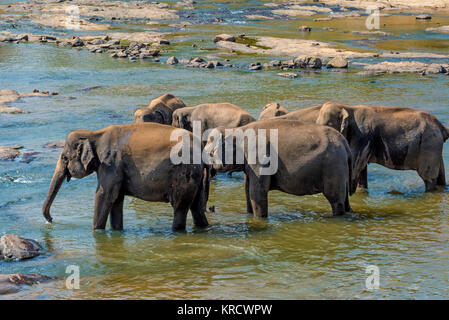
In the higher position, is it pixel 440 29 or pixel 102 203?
pixel 440 29

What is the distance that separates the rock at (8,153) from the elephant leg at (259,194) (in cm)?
672

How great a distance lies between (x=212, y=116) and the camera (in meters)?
14.2

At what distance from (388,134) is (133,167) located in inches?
179

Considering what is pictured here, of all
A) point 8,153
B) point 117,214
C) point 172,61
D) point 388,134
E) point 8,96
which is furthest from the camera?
point 172,61

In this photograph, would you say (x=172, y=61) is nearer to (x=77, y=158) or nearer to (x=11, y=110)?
(x=11, y=110)

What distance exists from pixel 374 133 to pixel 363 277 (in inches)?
166

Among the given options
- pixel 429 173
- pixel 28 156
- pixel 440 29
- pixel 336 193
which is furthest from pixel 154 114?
pixel 440 29

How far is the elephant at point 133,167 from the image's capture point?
10.2 meters

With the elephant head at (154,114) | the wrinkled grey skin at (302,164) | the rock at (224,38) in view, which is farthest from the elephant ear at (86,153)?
the rock at (224,38)

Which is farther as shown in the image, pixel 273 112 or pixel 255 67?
pixel 255 67

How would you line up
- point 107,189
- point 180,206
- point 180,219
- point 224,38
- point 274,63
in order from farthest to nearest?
point 224,38 < point 274,63 < point 180,219 < point 180,206 < point 107,189

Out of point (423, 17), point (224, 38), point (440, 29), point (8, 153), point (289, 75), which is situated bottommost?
point (8, 153)

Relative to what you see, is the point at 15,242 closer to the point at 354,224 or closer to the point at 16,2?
the point at 354,224

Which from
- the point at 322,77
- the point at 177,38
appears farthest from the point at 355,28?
the point at 322,77
